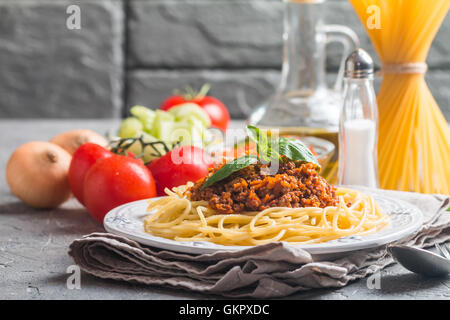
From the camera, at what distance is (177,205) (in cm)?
112

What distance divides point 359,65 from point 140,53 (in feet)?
8.17

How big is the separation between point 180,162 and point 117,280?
0.51 meters

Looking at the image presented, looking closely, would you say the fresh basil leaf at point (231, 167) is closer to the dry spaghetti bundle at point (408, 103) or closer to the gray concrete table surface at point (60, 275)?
the gray concrete table surface at point (60, 275)

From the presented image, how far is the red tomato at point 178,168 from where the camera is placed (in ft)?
4.56

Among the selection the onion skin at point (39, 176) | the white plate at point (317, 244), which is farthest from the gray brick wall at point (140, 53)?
the white plate at point (317, 244)

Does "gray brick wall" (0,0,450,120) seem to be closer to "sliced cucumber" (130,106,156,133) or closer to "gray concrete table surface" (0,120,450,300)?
"sliced cucumber" (130,106,156,133)

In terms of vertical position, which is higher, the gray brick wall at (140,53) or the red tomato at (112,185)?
the gray brick wall at (140,53)

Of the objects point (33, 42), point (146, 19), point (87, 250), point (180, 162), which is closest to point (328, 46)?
point (146, 19)

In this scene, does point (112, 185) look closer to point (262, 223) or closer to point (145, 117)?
point (262, 223)

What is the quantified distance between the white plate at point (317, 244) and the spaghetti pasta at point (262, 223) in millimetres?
23

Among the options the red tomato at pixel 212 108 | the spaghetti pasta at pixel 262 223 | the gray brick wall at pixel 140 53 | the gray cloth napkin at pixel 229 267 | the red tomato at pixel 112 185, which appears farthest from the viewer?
the gray brick wall at pixel 140 53

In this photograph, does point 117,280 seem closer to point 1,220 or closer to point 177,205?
point 177,205

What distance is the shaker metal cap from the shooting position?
128 cm

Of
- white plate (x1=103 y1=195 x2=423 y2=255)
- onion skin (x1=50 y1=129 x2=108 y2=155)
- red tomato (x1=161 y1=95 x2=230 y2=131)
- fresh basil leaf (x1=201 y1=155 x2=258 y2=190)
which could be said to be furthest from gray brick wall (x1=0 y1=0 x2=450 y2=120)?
fresh basil leaf (x1=201 y1=155 x2=258 y2=190)
